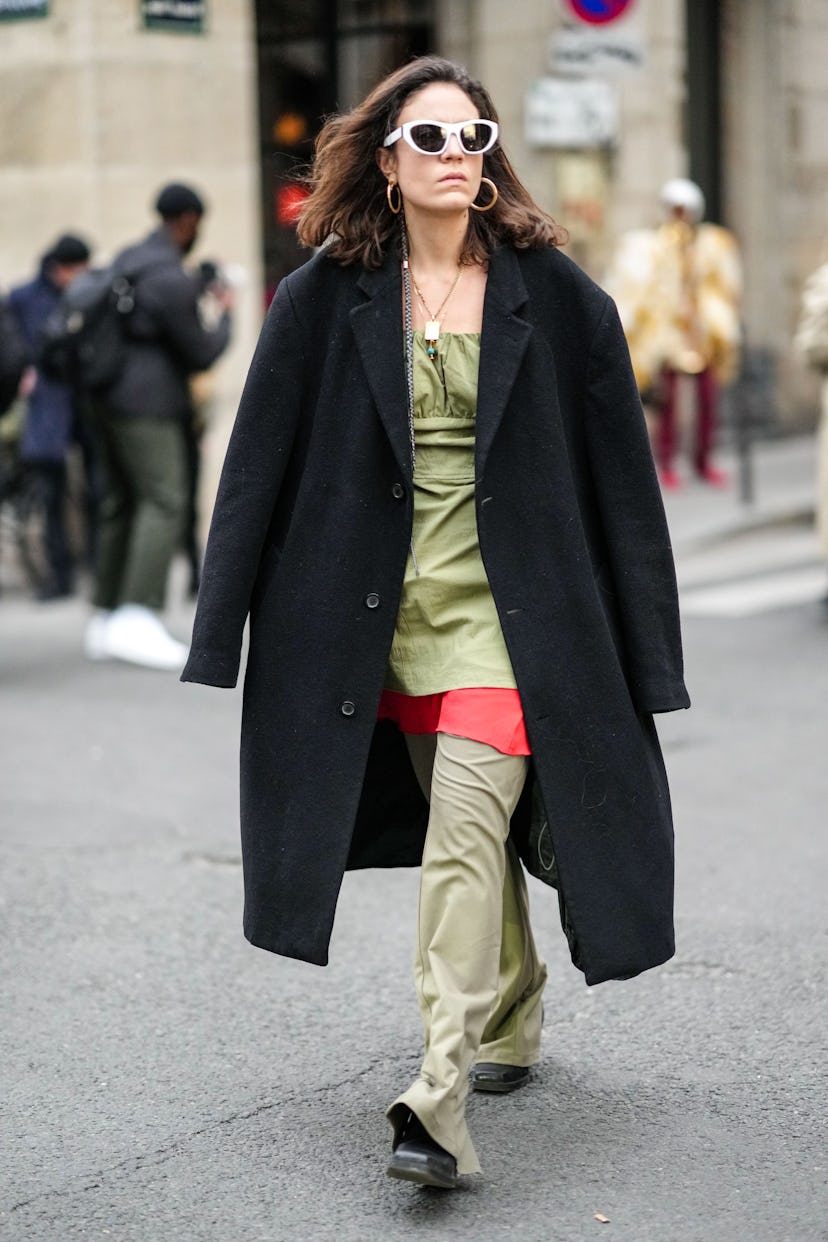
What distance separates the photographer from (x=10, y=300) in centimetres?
1108

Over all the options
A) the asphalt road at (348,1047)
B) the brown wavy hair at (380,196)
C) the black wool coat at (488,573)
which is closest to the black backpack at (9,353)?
the asphalt road at (348,1047)

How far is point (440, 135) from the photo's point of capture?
11.7 ft

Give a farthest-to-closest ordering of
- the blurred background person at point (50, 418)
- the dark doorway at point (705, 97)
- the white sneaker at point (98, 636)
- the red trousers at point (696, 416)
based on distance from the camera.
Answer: the dark doorway at point (705, 97) → the red trousers at point (696, 416) → the blurred background person at point (50, 418) → the white sneaker at point (98, 636)

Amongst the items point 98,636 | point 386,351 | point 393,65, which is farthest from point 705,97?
point 386,351

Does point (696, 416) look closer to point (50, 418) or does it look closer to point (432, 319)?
point (50, 418)

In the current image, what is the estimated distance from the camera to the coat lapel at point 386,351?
11.6ft

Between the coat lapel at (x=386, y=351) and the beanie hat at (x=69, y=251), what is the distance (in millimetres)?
7413

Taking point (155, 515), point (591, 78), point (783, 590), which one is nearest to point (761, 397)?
point (591, 78)

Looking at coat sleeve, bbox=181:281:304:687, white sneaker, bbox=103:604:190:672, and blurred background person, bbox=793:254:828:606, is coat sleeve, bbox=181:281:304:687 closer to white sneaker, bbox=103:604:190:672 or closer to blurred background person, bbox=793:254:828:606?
white sneaker, bbox=103:604:190:672

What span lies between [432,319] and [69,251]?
747 centimetres

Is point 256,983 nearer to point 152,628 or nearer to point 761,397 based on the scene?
point 152,628

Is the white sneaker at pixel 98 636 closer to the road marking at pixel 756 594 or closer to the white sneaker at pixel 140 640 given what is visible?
the white sneaker at pixel 140 640

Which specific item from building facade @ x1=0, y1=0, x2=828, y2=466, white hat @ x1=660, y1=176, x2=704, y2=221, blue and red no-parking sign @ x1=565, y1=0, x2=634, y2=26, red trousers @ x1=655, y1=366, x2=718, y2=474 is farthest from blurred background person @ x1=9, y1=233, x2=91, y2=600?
red trousers @ x1=655, y1=366, x2=718, y2=474

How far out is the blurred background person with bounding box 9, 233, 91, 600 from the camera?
10688 millimetres
